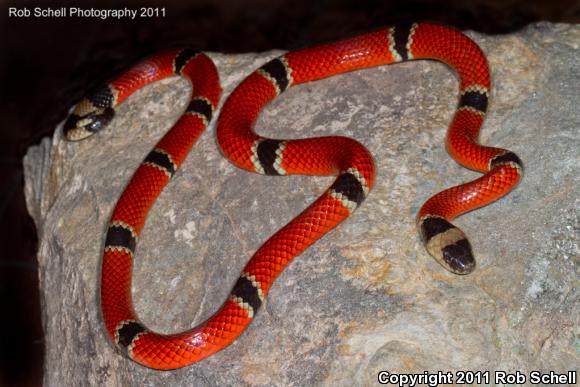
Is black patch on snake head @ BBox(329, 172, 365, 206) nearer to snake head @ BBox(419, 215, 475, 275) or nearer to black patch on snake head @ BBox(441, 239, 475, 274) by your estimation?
snake head @ BBox(419, 215, 475, 275)

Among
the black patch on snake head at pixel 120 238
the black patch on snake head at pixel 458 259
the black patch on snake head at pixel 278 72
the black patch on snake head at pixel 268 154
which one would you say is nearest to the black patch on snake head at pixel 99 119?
the black patch on snake head at pixel 120 238

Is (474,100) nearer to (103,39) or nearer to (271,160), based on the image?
(271,160)

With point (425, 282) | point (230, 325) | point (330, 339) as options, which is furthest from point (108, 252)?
point (425, 282)

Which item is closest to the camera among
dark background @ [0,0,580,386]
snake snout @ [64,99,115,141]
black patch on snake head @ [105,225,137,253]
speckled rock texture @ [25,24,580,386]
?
speckled rock texture @ [25,24,580,386]

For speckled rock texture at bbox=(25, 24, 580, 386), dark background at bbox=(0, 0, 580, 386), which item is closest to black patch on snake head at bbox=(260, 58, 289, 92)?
speckled rock texture at bbox=(25, 24, 580, 386)

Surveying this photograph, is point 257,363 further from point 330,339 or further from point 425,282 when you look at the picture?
point 425,282

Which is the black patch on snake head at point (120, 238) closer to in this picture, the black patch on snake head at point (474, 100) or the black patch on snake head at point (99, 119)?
the black patch on snake head at point (99, 119)
